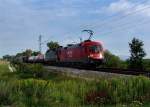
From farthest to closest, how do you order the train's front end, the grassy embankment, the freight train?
the freight train
the train's front end
the grassy embankment

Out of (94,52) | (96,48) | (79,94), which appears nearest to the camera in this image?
(79,94)

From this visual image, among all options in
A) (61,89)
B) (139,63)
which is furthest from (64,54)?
(61,89)

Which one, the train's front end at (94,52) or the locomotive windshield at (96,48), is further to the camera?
the locomotive windshield at (96,48)

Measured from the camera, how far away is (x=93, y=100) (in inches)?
591

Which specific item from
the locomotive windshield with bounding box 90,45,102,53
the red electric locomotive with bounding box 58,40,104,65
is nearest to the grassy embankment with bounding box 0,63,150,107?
the red electric locomotive with bounding box 58,40,104,65

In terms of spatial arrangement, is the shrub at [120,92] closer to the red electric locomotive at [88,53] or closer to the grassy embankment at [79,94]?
the grassy embankment at [79,94]

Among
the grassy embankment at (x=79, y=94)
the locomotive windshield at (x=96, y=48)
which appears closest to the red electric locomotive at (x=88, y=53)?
the locomotive windshield at (x=96, y=48)

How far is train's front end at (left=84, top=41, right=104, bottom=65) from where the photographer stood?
54.1m

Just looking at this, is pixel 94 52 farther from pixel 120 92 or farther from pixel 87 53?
pixel 120 92

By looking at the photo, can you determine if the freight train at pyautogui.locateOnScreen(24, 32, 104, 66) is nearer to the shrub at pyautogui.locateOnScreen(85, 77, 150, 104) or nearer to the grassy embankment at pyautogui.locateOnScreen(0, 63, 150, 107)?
the grassy embankment at pyautogui.locateOnScreen(0, 63, 150, 107)

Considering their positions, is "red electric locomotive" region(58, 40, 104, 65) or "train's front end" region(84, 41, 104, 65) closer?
"train's front end" region(84, 41, 104, 65)

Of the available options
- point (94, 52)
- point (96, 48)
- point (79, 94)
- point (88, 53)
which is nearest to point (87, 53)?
point (88, 53)

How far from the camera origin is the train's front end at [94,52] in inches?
2130

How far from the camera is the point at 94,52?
54.8 meters
